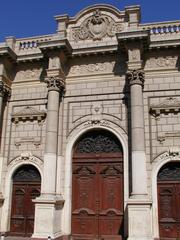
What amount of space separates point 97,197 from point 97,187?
37cm

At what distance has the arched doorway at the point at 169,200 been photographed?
35.6 feet

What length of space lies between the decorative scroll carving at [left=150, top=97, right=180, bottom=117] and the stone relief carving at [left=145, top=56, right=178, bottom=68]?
4.61 ft

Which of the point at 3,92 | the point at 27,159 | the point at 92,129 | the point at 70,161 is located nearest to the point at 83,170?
the point at 70,161

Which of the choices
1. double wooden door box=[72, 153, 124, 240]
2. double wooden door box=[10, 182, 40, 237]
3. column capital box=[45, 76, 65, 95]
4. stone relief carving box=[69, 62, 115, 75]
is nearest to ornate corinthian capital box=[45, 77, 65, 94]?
column capital box=[45, 76, 65, 95]

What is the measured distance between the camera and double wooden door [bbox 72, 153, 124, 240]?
1146 centimetres

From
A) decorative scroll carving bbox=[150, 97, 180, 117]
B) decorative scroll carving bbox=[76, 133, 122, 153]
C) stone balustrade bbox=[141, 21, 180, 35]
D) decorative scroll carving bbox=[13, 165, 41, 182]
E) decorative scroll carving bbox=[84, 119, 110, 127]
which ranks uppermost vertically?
stone balustrade bbox=[141, 21, 180, 35]

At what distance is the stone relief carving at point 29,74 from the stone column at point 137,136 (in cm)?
418

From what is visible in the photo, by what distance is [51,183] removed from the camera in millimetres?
11492

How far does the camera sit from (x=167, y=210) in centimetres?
1101

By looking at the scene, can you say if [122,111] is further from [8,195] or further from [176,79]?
[8,195]

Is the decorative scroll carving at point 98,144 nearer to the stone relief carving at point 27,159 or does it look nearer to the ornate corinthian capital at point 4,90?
the stone relief carving at point 27,159

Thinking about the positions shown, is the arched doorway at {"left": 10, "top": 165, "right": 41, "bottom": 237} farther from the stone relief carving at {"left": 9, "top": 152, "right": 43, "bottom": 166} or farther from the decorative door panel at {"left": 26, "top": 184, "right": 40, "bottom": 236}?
the stone relief carving at {"left": 9, "top": 152, "right": 43, "bottom": 166}

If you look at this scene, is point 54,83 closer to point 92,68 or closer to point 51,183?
point 92,68

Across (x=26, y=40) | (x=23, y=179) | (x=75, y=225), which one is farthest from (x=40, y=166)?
(x=26, y=40)
